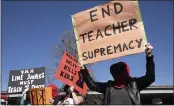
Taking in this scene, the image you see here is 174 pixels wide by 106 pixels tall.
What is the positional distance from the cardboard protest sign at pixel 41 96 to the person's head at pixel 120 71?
13.0ft

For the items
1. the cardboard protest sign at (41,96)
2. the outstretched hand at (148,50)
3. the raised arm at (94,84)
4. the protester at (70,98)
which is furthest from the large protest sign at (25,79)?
the outstretched hand at (148,50)

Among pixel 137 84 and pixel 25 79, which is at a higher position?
pixel 25 79

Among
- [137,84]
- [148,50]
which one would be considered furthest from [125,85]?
[148,50]

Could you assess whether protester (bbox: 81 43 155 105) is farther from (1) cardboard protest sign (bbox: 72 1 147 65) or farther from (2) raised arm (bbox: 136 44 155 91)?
(1) cardboard protest sign (bbox: 72 1 147 65)

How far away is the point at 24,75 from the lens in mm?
16328

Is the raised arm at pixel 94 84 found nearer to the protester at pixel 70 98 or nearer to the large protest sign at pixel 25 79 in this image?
the protester at pixel 70 98

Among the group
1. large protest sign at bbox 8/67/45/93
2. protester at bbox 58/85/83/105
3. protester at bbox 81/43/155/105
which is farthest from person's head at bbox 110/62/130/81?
large protest sign at bbox 8/67/45/93

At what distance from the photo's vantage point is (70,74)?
289 inches

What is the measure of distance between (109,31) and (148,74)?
89 cm

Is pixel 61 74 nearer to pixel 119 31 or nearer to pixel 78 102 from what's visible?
pixel 78 102

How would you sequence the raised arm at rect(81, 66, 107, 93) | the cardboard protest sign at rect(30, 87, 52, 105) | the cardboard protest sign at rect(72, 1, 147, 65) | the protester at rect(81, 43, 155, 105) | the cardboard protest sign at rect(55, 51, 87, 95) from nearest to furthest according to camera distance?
the protester at rect(81, 43, 155, 105), the raised arm at rect(81, 66, 107, 93), the cardboard protest sign at rect(72, 1, 147, 65), the cardboard protest sign at rect(55, 51, 87, 95), the cardboard protest sign at rect(30, 87, 52, 105)

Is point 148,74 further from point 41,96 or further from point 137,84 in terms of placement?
point 41,96

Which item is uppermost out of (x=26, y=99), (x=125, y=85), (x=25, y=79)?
(x=25, y=79)

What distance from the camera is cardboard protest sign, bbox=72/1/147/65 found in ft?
15.4
